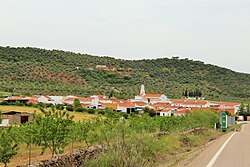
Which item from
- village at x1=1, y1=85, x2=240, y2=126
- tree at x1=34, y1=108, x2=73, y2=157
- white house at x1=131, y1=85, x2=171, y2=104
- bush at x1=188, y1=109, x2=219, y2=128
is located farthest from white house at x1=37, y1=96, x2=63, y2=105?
tree at x1=34, y1=108, x2=73, y2=157

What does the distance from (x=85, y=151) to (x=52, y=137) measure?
175 cm

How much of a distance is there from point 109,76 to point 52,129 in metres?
99.5

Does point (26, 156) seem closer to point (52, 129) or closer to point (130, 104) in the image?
point (52, 129)

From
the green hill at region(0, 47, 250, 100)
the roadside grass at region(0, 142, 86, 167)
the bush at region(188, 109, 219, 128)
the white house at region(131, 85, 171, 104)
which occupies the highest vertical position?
the green hill at region(0, 47, 250, 100)

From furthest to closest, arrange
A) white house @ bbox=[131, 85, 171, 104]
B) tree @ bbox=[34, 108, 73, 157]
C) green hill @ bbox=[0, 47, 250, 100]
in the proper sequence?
1. white house @ bbox=[131, 85, 171, 104]
2. green hill @ bbox=[0, 47, 250, 100]
3. tree @ bbox=[34, 108, 73, 157]

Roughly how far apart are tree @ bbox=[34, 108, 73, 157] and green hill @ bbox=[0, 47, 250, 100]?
62507mm

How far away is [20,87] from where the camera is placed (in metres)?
84.2

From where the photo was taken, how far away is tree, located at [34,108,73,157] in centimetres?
1817

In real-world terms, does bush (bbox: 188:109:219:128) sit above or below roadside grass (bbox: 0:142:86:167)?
below

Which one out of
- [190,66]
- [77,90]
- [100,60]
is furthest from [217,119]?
[190,66]

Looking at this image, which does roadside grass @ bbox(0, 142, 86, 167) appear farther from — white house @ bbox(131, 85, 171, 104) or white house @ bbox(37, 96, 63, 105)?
white house @ bbox(131, 85, 171, 104)

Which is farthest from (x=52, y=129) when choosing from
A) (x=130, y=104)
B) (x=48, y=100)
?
(x=130, y=104)

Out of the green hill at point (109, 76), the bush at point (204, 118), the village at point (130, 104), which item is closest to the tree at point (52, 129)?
the village at point (130, 104)

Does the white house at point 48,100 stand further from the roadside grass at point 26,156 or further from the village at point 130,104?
the roadside grass at point 26,156
